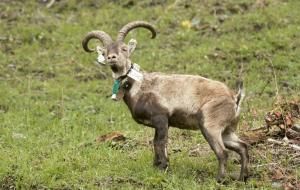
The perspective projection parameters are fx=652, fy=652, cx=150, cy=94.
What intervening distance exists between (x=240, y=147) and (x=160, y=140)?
3.53 ft

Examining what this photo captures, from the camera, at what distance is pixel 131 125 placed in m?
12.3

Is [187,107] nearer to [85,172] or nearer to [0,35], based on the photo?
[85,172]

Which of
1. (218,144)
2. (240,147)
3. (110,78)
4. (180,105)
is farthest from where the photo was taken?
(110,78)

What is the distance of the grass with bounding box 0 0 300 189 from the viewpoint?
29.0 ft

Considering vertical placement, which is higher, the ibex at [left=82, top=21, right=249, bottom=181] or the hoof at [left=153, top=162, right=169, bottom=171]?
the ibex at [left=82, top=21, right=249, bottom=181]

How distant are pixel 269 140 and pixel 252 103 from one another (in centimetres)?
352

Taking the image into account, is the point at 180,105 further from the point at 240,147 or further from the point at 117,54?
the point at 117,54

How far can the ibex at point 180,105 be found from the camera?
8430mm

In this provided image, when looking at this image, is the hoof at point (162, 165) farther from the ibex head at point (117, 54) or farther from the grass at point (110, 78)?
the ibex head at point (117, 54)

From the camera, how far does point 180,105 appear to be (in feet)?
28.8

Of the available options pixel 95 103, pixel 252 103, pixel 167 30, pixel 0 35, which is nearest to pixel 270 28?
pixel 167 30

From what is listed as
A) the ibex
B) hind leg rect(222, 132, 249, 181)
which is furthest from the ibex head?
hind leg rect(222, 132, 249, 181)

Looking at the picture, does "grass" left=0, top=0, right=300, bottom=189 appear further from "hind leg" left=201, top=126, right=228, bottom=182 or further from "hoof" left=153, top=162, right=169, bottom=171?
"hind leg" left=201, top=126, right=228, bottom=182

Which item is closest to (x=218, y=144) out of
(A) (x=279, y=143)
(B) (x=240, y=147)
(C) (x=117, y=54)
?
(B) (x=240, y=147)
